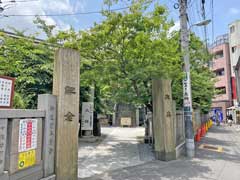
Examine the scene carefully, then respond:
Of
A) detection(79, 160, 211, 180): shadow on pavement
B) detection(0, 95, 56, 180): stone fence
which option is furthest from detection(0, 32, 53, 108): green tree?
detection(79, 160, 211, 180): shadow on pavement

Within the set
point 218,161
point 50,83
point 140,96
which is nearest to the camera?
point 218,161

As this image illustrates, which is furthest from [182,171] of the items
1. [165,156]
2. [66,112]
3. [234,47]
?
[234,47]

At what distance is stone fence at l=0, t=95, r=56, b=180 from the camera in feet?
10.9

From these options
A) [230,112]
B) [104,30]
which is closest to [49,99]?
[104,30]

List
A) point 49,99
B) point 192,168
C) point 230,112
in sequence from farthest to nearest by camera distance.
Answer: point 230,112, point 192,168, point 49,99

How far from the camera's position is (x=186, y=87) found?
8094mm

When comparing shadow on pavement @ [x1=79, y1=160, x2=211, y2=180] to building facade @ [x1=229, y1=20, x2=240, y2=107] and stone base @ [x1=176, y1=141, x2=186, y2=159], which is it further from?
building facade @ [x1=229, y1=20, x2=240, y2=107]

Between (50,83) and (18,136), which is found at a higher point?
(50,83)

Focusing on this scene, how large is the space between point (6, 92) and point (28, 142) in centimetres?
94

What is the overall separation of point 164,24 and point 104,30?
208 cm

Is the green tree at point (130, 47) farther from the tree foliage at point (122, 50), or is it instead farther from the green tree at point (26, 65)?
the green tree at point (26, 65)

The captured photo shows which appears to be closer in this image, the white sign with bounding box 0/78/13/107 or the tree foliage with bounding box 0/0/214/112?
the white sign with bounding box 0/78/13/107

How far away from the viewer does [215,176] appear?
563cm

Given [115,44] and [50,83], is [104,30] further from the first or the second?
[50,83]
